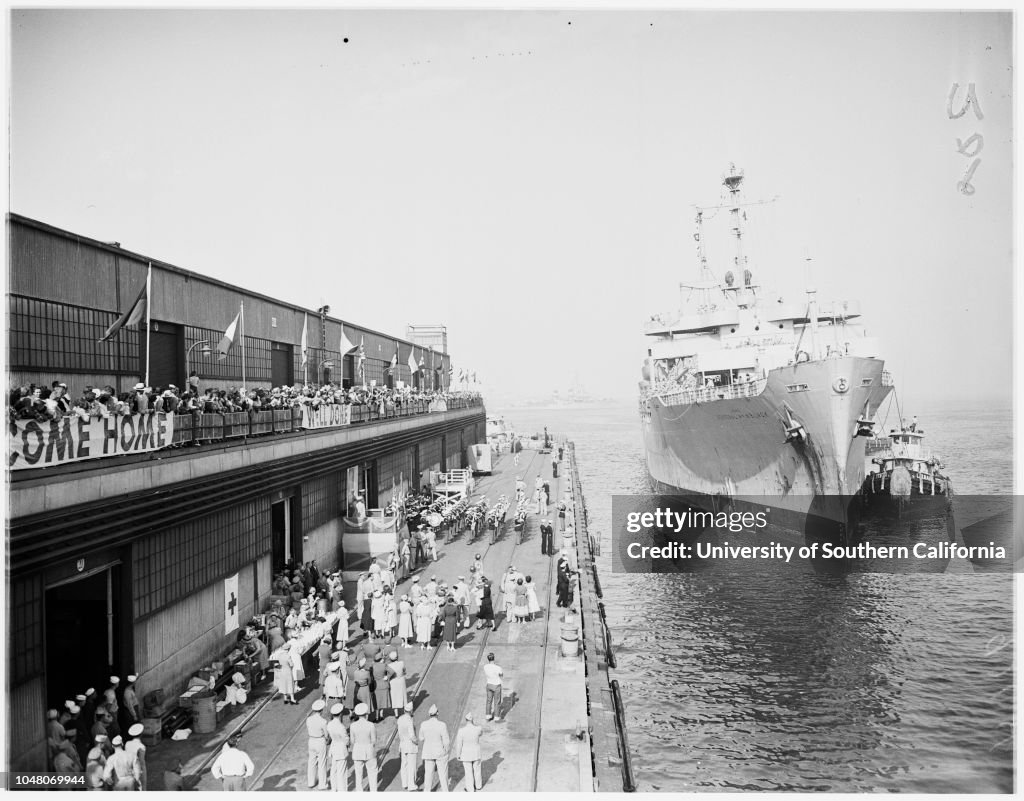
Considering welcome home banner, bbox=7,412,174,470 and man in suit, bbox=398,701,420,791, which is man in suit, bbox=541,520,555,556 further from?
man in suit, bbox=398,701,420,791

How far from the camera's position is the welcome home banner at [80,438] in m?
8.93

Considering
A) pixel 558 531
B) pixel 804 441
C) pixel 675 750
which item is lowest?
pixel 675 750

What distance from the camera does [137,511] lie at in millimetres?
10812

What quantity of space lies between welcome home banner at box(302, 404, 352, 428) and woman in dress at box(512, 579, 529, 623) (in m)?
6.35

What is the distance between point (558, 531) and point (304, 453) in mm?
12014

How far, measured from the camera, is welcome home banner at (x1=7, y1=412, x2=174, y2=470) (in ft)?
29.3

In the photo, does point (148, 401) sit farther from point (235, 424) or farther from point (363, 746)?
point (363, 746)

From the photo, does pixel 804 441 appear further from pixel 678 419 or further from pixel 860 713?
pixel 860 713

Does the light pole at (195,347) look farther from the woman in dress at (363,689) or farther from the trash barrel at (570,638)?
the trash barrel at (570,638)

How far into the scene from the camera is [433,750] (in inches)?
372

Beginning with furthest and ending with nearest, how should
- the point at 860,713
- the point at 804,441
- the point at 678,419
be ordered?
the point at 678,419
the point at 804,441
the point at 860,713

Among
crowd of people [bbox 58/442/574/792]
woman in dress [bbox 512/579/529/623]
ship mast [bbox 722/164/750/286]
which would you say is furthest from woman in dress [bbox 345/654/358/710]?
ship mast [bbox 722/164/750/286]

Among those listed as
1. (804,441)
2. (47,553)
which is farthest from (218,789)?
(804,441)

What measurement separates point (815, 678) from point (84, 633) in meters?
15.7
